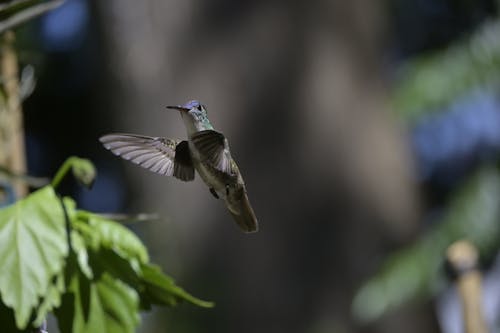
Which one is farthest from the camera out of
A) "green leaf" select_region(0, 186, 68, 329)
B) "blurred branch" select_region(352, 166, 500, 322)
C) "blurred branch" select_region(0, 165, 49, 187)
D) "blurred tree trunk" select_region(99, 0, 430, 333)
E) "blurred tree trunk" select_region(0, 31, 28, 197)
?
"blurred branch" select_region(352, 166, 500, 322)

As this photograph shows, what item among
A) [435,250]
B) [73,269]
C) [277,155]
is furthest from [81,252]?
[435,250]

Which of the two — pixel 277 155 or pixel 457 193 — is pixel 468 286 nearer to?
pixel 277 155

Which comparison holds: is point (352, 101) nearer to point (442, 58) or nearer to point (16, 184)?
point (442, 58)

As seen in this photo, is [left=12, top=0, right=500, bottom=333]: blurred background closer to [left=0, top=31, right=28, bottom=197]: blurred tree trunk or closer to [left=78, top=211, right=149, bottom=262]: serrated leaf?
[left=0, top=31, right=28, bottom=197]: blurred tree trunk

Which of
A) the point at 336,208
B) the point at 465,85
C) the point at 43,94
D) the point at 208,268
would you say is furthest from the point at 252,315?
the point at 43,94

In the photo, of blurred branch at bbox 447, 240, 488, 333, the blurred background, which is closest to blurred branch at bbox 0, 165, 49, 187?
blurred branch at bbox 447, 240, 488, 333

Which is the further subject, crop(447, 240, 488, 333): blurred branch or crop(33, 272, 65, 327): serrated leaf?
crop(447, 240, 488, 333): blurred branch
